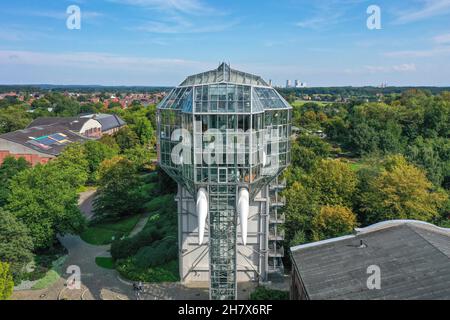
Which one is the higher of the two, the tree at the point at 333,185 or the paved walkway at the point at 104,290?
the tree at the point at 333,185

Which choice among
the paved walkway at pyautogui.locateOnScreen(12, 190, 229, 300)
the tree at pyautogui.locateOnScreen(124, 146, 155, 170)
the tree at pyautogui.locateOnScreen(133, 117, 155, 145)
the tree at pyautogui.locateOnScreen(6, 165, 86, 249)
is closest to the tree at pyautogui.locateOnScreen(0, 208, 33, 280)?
the paved walkway at pyautogui.locateOnScreen(12, 190, 229, 300)

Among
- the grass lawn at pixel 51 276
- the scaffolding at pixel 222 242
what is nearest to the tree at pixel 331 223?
the scaffolding at pixel 222 242

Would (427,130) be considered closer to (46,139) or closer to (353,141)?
(353,141)

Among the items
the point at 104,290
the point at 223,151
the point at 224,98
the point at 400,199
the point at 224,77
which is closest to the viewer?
the point at 223,151

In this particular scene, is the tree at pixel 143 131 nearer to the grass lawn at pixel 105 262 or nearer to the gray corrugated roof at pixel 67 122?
the gray corrugated roof at pixel 67 122

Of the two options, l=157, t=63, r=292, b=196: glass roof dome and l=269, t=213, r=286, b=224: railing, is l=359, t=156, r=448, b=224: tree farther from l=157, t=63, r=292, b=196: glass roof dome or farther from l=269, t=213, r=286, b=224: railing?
l=157, t=63, r=292, b=196: glass roof dome

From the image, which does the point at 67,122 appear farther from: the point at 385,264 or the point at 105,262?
the point at 385,264
